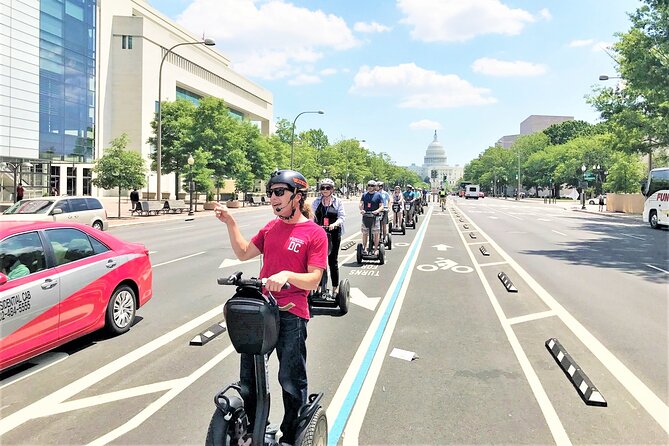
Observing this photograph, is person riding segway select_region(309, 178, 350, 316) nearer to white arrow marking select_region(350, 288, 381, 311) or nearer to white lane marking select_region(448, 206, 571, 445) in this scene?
white arrow marking select_region(350, 288, 381, 311)

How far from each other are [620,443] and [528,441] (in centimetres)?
68

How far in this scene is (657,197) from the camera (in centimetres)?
2825

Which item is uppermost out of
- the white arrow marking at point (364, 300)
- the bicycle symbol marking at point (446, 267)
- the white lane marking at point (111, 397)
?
the bicycle symbol marking at point (446, 267)

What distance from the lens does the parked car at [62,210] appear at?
17.7 meters

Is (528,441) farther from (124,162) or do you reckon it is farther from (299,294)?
(124,162)

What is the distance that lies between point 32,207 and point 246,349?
18.5 m

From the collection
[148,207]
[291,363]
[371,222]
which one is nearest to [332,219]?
[371,222]

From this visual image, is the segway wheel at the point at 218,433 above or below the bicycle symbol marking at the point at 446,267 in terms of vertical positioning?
above

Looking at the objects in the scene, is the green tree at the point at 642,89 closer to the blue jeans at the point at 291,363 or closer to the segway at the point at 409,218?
the segway at the point at 409,218

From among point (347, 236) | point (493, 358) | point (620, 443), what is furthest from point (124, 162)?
point (620, 443)

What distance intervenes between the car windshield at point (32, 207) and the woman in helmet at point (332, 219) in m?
13.9

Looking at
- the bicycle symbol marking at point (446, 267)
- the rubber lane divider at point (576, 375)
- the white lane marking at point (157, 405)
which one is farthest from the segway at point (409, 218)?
the white lane marking at point (157, 405)

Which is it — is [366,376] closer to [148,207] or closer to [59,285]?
[59,285]

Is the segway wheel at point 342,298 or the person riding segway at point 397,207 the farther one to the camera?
the person riding segway at point 397,207
